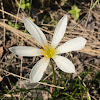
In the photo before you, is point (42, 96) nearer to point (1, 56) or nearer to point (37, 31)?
point (1, 56)

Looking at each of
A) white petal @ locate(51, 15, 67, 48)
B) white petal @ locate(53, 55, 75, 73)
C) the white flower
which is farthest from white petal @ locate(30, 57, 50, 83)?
white petal @ locate(51, 15, 67, 48)

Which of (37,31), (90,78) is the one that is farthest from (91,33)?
(37,31)

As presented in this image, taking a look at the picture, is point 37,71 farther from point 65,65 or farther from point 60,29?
point 60,29

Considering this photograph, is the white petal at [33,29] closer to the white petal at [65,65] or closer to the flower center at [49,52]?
the flower center at [49,52]

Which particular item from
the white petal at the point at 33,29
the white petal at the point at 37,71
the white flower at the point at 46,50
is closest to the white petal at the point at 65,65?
the white flower at the point at 46,50

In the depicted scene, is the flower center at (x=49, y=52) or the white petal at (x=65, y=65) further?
the flower center at (x=49, y=52)

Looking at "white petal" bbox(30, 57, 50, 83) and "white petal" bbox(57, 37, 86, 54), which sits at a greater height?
"white petal" bbox(57, 37, 86, 54)

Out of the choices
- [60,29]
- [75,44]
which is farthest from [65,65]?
[60,29]

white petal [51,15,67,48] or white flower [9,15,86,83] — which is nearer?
white flower [9,15,86,83]

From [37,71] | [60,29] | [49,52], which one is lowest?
[37,71]

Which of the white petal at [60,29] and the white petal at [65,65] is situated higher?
the white petal at [60,29]

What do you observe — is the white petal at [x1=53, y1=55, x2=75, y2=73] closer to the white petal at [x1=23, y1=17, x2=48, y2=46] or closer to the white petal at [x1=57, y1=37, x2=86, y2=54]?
the white petal at [x1=57, y1=37, x2=86, y2=54]
